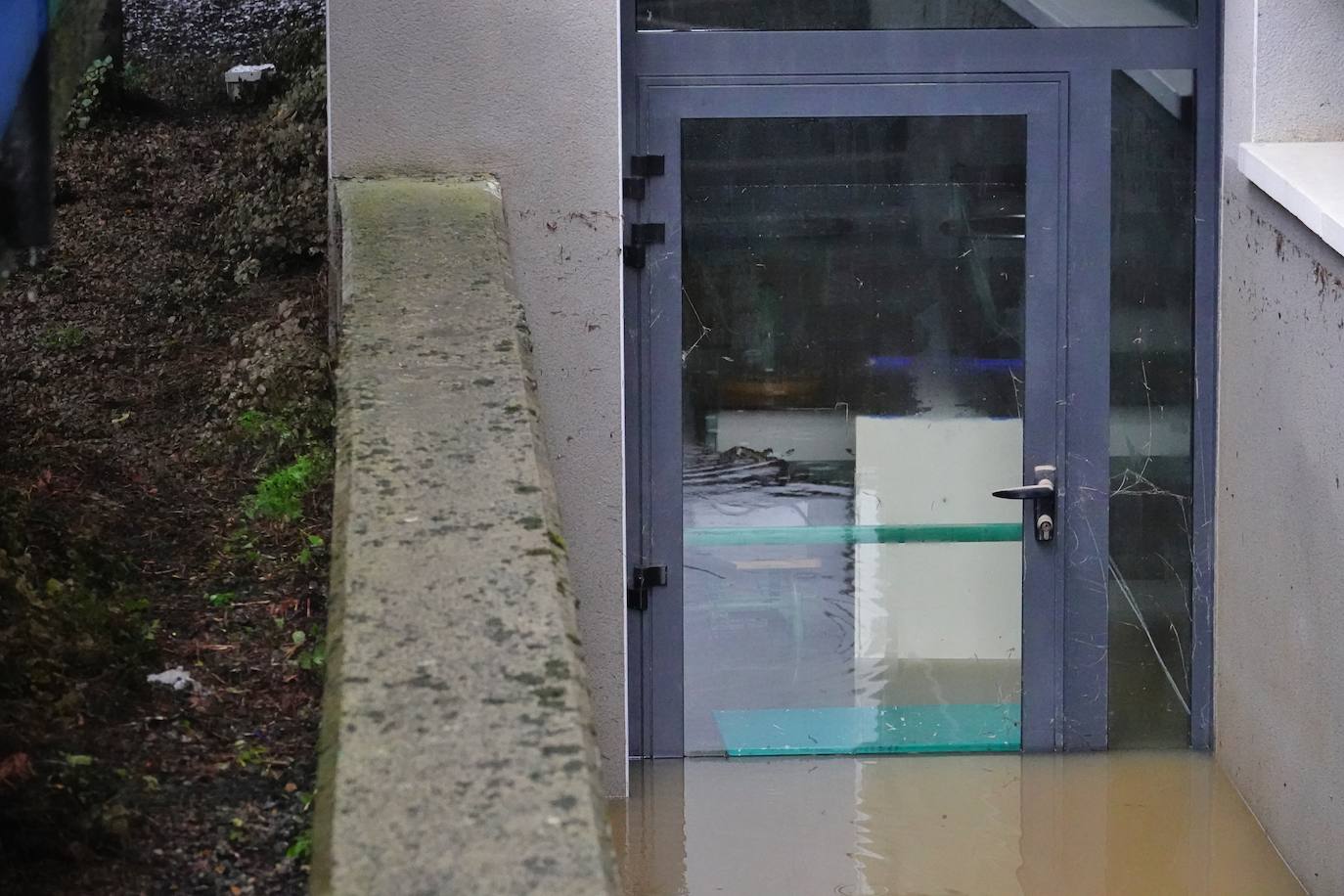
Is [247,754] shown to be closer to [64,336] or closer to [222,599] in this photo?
[222,599]

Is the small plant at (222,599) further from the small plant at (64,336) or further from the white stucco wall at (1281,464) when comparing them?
the white stucco wall at (1281,464)

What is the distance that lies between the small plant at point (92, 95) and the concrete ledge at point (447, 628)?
140 inches

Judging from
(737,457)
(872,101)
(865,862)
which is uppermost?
(872,101)

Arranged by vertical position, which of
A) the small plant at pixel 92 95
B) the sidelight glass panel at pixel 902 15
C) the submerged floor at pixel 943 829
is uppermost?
the small plant at pixel 92 95

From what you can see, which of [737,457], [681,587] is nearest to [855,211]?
[737,457]

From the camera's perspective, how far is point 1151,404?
4926mm

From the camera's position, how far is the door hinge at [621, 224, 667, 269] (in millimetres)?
4812

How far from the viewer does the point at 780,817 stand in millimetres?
4598

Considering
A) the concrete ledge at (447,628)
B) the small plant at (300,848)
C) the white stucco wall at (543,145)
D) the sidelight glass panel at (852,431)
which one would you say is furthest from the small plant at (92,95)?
the small plant at (300,848)

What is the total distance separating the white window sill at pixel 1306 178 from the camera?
3994mm

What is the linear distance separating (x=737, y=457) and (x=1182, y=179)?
65.0 inches

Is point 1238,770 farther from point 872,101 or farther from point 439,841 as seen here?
point 439,841

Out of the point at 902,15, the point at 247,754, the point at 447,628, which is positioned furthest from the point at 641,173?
the point at 447,628

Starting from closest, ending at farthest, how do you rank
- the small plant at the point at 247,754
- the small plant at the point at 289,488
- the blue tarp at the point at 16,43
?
the small plant at the point at 247,754, the blue tarp at the point at 16,43, the small plant at the point at 289,488
